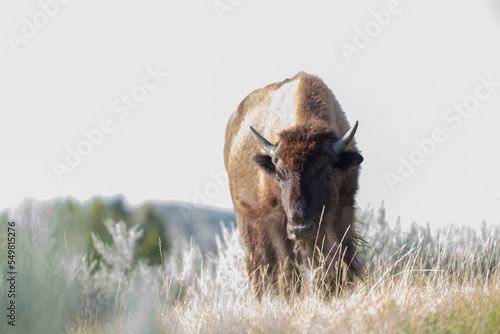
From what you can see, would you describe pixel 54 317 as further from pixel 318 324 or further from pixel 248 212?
pixel 248 212

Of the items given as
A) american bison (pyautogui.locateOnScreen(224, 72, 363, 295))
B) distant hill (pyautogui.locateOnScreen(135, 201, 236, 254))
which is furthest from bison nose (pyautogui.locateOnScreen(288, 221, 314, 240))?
distant hill (pyautogui.locateOnScreen(135, 201, 236, 254))

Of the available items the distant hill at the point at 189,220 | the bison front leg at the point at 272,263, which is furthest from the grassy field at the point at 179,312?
the distant hill at the point at 189,220

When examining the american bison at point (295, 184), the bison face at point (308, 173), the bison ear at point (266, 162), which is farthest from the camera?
the bison ear at point (266, 162)

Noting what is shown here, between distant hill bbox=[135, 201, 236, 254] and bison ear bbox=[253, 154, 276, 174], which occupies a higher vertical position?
bison ear bbox=[253, 154, 276, 174]

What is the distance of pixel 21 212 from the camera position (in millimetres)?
4164

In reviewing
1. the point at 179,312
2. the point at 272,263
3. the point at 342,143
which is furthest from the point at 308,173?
the point at 179,312

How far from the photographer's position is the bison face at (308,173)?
615 centimetres

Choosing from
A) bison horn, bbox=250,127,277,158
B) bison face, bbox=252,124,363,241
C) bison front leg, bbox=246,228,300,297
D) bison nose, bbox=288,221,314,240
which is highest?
bison horn, bbox=250,127,277,158

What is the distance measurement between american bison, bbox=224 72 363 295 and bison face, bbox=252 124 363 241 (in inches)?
0.4

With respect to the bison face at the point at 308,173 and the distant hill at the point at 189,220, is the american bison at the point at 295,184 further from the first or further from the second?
the distant hill at the point at 189,220

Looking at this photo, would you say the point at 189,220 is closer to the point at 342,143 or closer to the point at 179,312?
the point at 342,143

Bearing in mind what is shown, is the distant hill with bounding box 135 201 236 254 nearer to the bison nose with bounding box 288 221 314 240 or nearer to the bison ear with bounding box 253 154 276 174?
the bison ear with bounding box 253 154 276 174

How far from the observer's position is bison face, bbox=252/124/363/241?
20.2 ft

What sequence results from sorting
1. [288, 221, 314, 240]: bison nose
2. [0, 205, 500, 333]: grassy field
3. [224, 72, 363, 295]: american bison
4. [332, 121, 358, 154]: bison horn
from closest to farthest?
[0, 205, 500, 333]: grassy field, [288, 221, 314, 240]: bison nose, [224, 72, 363, 295]: american bison, [332, 121, 358, 154]: bison horn
